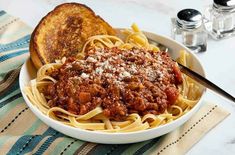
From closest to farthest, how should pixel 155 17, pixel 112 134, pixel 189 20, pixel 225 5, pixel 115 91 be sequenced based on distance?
pixel 112 134 < pixel 115 91 < pixel 189 20 < pixel 225 5 < pixel 155 17

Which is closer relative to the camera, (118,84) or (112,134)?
(112,134)

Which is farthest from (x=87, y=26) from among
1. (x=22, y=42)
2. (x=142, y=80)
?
(x=142, y=80)

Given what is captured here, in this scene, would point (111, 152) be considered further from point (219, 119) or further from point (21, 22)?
point (21, 22)

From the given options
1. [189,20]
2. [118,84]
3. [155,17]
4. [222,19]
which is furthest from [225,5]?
[118,84]

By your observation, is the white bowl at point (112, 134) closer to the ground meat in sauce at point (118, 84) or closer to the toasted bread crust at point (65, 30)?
the ground meat in sauce at point (118, 84)

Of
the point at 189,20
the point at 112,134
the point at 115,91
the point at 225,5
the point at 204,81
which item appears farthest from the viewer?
the point at 225,5

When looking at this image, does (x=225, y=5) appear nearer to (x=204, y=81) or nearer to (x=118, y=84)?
(x=204, y=81)
